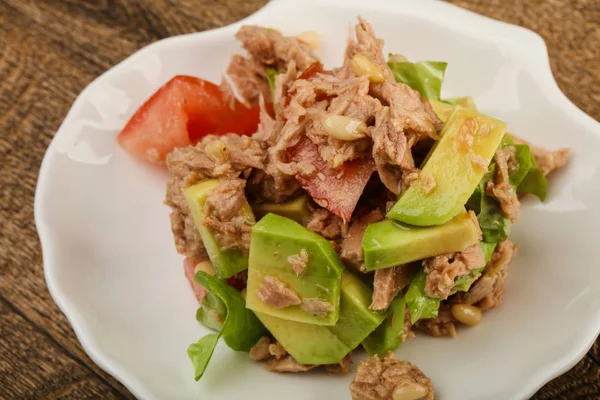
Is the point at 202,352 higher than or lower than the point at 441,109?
lower

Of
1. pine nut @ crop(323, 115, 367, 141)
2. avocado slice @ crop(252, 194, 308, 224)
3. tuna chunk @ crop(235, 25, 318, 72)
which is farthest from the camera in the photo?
tuna chunk @ crop(235, 25, 318, 72)

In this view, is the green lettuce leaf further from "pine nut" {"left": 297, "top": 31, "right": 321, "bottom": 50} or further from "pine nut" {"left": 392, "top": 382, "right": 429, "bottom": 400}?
"pine nut" {"left": 297, "top": 31, "right": 321, "bottom": 50}

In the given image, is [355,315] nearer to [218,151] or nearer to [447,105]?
[218,151]

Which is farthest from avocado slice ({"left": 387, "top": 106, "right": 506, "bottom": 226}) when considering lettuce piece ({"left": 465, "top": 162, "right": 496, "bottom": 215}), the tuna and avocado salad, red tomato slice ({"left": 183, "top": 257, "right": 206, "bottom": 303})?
red tomato slice ({"left": 183, "top": 257, "right": 206, "bottom": 303})

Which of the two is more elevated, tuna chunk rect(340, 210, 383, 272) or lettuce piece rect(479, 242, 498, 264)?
tuna chunk rect(340, 210, 383, 272)

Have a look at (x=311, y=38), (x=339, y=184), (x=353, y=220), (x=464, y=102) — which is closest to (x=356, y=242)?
(x=353, y=220)

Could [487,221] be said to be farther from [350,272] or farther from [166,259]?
[166,259]
